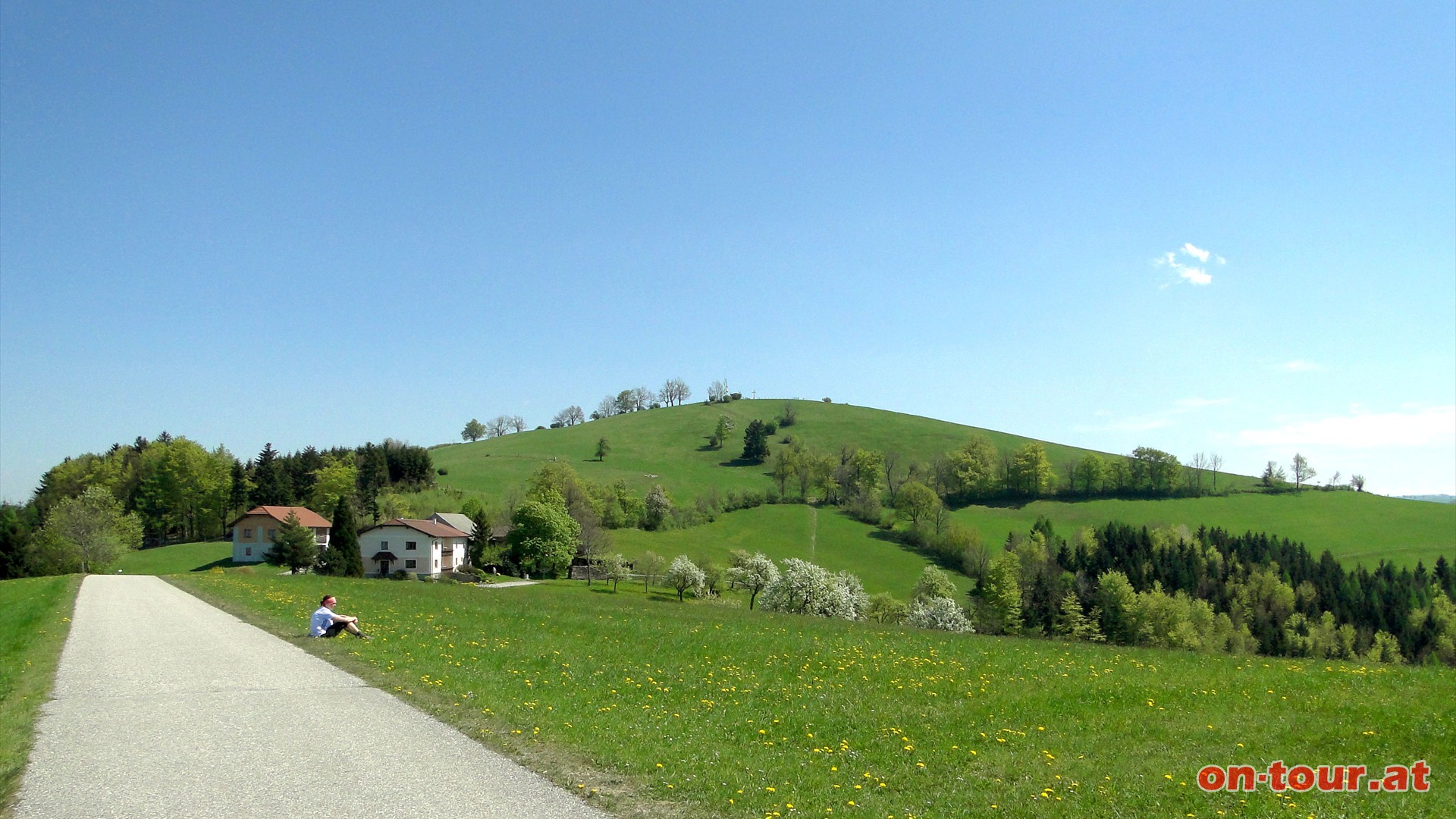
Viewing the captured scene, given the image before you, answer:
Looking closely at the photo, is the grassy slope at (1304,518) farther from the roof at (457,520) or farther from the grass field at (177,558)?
the grass field at (177,558)

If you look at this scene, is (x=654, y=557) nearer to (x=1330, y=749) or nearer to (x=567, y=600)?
(x=567, y=600)

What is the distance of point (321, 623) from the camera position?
2152 cm

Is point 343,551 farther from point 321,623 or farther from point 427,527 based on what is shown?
point 321,623

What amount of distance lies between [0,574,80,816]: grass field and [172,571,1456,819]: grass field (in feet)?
17.2

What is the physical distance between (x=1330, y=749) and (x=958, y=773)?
613 cm

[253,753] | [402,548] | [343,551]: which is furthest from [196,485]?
[253,753]

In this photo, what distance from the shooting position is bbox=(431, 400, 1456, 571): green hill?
375 ft

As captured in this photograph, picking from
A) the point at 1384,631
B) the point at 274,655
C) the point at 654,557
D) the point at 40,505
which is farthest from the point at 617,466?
the point at 274,655

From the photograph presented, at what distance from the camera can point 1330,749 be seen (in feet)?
37.5

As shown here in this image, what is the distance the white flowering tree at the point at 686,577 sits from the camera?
90.0 metres

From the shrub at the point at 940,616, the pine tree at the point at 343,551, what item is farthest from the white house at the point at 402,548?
the shrub at the point at 940,616

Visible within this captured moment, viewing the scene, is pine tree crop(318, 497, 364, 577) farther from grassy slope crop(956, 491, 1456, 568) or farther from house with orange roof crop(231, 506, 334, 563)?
grassy slope crop(956, 491, 1456, 568)

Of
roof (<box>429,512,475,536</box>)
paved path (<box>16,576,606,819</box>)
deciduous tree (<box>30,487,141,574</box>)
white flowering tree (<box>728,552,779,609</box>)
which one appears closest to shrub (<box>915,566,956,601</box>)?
white flowering tree (<box>728,552,779,609</box>)

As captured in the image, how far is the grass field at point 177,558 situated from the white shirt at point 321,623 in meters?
82.5
